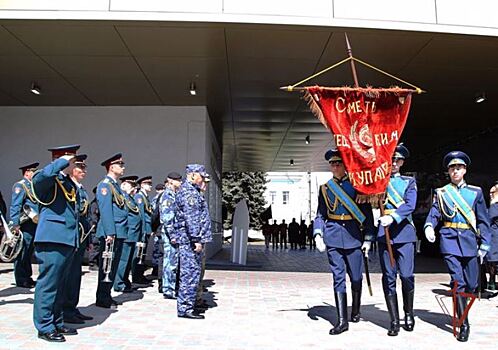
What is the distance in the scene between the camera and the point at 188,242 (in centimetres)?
569

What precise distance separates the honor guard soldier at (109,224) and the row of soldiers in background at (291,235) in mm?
16283

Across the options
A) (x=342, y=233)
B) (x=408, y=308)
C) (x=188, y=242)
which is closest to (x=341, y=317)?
(x=408, y=308)

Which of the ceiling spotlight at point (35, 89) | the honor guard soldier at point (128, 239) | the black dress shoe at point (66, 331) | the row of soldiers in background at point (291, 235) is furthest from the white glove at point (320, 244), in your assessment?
the row of soldiers in background at point (291, 235)

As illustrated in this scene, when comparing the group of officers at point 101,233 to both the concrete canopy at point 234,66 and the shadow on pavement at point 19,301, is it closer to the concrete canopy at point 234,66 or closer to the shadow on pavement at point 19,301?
the shadow on pavement at point 19,301

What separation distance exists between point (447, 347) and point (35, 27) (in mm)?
7145

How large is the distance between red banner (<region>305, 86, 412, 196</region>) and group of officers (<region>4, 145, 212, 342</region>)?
1770mm

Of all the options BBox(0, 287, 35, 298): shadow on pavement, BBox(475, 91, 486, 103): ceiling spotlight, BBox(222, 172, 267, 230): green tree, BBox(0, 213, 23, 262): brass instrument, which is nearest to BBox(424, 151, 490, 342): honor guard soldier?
BBox(0, 213, 23, 262): brass instrument

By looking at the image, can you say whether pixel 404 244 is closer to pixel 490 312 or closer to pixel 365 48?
pixel 490 312

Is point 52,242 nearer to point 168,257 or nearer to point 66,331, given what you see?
point 66,331

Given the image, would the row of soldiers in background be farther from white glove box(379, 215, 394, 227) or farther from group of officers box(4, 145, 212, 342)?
white glove box(379, 215, 394, 227)

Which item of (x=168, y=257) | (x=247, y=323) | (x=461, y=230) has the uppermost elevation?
(x=461, y=230)

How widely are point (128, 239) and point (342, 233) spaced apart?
10.9ft

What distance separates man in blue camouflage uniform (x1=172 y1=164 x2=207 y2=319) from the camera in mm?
5629

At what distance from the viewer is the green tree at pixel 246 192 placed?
3803cm
